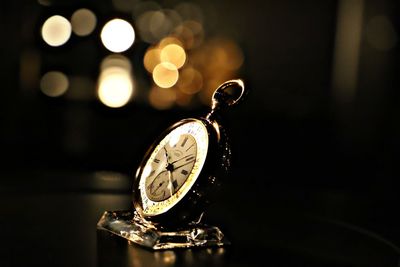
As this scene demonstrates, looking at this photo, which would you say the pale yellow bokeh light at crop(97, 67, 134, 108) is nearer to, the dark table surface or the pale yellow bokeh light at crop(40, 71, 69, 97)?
the pale yellow bokeh light at crop(40, 71, 69, 97)

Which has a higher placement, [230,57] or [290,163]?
[230,57]

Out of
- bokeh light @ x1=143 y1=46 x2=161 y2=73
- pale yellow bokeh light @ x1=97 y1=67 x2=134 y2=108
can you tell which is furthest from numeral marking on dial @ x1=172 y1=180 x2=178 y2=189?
bokeh light @ x1=143 y1=46 x2=161 y2=73

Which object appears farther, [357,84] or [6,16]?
[357,84]

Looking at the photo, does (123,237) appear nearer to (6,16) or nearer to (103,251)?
(103,251)

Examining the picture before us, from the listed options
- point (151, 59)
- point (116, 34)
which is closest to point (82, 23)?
point (116, 34)

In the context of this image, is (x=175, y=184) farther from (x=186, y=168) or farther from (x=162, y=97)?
(x=162, y=97)

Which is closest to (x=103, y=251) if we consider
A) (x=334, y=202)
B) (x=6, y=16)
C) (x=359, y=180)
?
(x=334, y=202)
